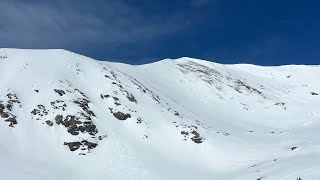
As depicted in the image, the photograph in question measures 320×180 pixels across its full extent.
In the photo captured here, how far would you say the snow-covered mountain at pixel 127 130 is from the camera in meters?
32.3

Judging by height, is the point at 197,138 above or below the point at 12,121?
above

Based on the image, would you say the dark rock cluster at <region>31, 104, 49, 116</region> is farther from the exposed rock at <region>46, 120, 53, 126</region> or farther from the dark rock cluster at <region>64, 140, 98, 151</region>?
the dark rock cluster at <region>64, 140, 98, 151</region>

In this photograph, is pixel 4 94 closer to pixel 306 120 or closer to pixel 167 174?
pixel 167 174

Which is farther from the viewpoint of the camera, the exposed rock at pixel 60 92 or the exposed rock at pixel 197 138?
the exposed rock at pixel 60 92

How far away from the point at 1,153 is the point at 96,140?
764 cm

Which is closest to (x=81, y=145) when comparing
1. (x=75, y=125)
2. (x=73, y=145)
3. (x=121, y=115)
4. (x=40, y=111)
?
(x=73, y=145)

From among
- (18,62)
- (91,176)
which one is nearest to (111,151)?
(91,176)

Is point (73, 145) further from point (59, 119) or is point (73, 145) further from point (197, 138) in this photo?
point (197, 138)

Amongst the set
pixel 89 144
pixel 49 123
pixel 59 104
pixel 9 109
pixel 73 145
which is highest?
pixel 59 104

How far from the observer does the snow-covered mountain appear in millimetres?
32281

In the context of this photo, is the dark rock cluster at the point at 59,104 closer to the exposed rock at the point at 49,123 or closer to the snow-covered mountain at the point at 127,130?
the snow-covered mountain at the point at 127,130

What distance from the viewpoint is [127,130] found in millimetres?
39656

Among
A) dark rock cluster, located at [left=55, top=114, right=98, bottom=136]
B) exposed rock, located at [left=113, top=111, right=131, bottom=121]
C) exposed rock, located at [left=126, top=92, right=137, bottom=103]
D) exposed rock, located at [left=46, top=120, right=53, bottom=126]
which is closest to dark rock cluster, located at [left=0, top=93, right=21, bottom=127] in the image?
exposed rock, located at [left=46, top=120, right=53, bottom=126]

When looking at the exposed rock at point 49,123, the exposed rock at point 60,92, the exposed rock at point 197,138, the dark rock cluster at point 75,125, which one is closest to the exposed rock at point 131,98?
the exposed rock at point 60,92
